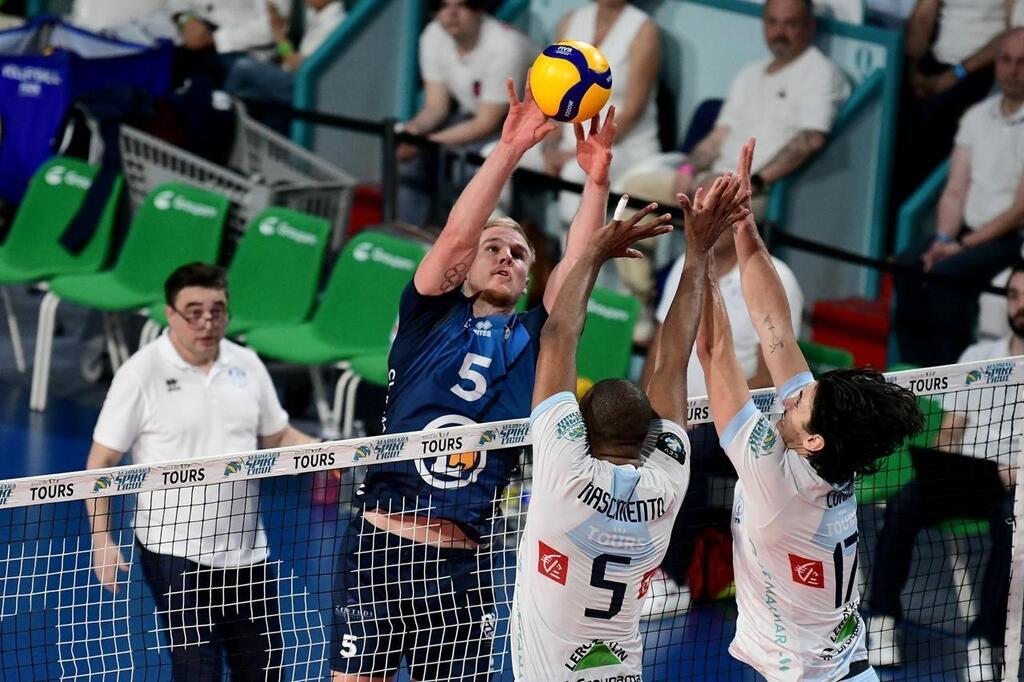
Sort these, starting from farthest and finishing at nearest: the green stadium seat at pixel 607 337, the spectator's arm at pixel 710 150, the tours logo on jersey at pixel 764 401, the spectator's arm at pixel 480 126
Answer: the spectator's arm at pixel 480 126
the spectator's arm at pixel 710 150
the green stadium seat at pixel 607 337
the tours logo on jersey at pixel 764 401

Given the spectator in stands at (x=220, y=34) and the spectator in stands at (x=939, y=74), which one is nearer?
the spectator in stands at (x=939, y=74)

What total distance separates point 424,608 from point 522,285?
1150 mm

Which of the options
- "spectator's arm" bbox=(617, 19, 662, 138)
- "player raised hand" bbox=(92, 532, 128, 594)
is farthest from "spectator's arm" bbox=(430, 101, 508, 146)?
"player raised hand" bbox=(92, 532, 128, 594)

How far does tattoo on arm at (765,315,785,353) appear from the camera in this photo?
523cm

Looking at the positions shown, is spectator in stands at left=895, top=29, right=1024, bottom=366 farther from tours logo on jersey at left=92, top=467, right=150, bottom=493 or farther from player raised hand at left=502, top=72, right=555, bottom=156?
tours logo on jersey at left=92, top=467, right=150, bottom=493

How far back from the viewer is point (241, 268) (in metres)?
10.6

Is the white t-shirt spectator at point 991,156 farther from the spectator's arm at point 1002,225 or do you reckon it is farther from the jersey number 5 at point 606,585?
the jersey number 5 at point 606,585

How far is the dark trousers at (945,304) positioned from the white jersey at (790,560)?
4.67m

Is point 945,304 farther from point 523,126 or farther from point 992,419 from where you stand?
point 523,126

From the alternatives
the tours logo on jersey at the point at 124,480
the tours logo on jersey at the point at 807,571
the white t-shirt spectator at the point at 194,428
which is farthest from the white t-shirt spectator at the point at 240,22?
the tours logo on jersey at the point at 807,571

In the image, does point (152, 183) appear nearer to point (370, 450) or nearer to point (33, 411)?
point (33, 411)

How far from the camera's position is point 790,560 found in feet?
16.1

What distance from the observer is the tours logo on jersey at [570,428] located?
14.7 ft

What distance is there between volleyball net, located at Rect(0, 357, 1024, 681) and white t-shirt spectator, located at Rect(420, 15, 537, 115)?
4522mm
